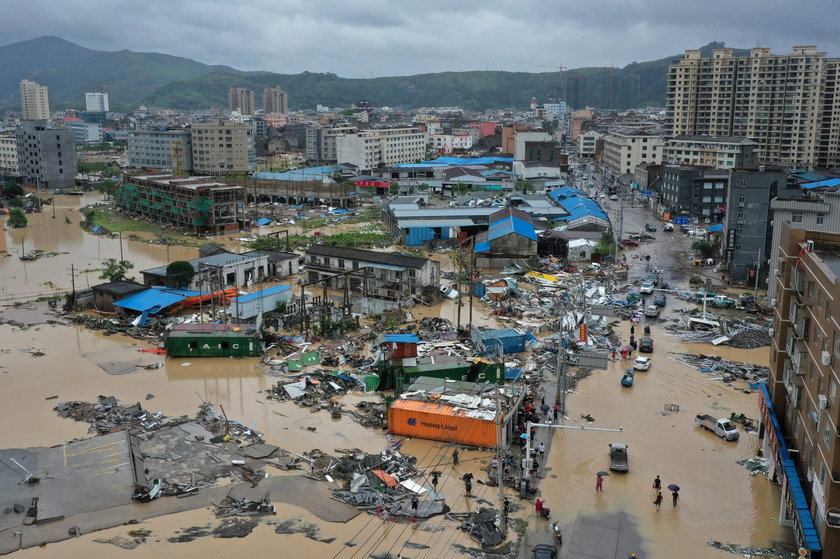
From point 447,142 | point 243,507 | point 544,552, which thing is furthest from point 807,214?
point 447,142

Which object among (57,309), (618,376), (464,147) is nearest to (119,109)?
(464,147)

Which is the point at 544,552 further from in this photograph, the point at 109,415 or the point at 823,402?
the point at 109,415

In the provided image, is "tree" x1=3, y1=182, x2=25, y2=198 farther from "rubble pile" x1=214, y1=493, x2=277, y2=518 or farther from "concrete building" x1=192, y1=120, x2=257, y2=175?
"rubble pile" x1=214, y1=493, x2=277, y2=518

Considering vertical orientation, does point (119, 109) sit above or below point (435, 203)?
above

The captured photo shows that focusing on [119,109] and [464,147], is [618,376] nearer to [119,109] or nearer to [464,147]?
[464,147]

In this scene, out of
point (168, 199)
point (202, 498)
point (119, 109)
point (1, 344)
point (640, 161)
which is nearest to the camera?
point (202, 498)

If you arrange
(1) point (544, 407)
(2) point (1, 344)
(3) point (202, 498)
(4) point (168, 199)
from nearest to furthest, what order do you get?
(3) point (202, 498) < (1) point (544, 407) < (2) point (1, 344) < (4) point (168, 199)

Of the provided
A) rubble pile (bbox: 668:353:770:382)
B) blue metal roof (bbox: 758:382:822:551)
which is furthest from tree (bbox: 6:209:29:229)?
blue metal roof (bbox: 758:382:822:551)
